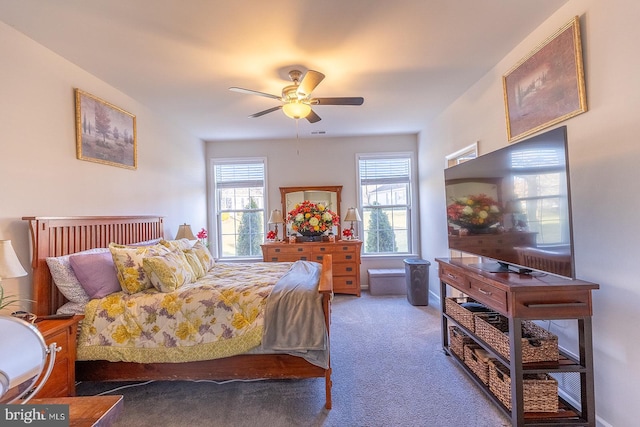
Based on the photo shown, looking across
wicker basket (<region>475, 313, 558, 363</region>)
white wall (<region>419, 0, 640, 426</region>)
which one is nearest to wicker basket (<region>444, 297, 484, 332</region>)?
wicker basket (<region>475, 313, 558, 363</region>)

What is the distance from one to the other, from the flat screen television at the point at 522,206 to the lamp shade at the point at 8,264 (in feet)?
9.83

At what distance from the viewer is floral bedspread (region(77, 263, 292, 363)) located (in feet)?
6.64

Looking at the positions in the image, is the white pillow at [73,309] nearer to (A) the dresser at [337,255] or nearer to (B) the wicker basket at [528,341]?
(A) the dresser at [337,255]

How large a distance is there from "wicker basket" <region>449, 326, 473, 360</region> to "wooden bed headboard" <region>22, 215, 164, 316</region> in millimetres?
3234

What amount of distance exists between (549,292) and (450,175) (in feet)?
4.63

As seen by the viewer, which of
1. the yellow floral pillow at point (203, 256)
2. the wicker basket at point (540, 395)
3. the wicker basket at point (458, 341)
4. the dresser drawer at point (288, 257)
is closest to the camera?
the wicker basket at point (540, 395)

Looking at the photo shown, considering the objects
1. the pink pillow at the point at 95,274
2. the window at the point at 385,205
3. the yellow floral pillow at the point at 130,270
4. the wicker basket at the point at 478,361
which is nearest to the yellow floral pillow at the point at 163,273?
the yellow floral pillow at the point at 130,270

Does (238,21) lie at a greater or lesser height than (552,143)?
greater

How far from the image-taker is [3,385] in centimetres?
76

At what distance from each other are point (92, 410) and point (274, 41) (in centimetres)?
236

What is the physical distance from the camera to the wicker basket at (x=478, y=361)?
2.08 metres

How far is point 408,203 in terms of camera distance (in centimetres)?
512

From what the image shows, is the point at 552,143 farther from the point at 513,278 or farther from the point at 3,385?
the point at 3,385

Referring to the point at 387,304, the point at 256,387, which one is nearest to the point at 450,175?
the point at 387,304
